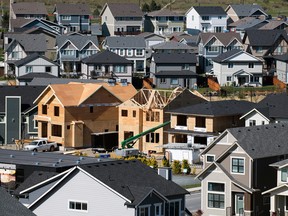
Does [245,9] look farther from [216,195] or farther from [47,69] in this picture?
[216,195]

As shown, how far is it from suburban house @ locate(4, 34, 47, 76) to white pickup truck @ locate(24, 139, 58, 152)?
2625cm

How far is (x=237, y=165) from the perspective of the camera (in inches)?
1564

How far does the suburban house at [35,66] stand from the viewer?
8200cm

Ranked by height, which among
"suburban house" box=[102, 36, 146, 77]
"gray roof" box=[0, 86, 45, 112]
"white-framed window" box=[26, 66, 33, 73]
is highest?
"suburban house" box=[102, 36, 146, 77]

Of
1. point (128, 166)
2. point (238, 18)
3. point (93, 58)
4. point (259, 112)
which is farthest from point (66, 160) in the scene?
point (238, 18)

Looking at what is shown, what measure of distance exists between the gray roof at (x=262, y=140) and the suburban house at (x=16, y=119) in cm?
2392

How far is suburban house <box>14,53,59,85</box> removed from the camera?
269ft

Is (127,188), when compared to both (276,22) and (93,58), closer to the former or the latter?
(93,58)

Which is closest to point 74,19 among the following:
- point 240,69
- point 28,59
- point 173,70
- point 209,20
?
point 209,20

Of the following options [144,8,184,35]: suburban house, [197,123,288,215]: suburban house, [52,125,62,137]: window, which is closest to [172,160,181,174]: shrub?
[197,123,288,215]: suburban house

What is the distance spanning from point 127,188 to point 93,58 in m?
50.1

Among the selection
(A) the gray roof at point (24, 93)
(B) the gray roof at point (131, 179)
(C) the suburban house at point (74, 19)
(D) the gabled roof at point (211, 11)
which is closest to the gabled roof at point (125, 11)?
(C) the suburban house at point (74, 19)

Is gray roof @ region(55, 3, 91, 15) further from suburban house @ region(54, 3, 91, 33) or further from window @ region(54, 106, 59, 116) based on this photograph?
window @ region(54, 106, 59, 116)

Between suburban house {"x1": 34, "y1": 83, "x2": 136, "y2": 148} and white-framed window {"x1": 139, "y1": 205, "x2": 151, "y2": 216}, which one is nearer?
white-framed window {"x1": 139, "y1": 205, "x2": 151, "y2": 216}
